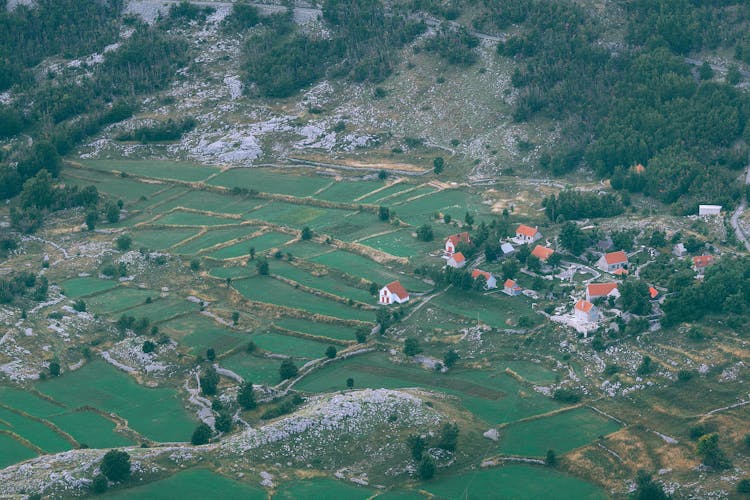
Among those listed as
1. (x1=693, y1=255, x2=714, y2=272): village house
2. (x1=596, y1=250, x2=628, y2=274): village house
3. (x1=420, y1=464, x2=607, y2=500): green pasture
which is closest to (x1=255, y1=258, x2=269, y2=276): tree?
(x1=596, y1=250, x2=628, y2=274): village house

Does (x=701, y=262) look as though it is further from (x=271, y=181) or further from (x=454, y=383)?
(x=271, y=181)

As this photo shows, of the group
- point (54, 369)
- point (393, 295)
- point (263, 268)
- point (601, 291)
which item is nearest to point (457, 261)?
point (393, 295)

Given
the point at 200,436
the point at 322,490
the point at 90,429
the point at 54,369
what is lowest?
the point at 90,429

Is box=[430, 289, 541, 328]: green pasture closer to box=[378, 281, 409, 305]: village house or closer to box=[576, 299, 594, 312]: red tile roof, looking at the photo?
box=[378, 281, 409, 305]: village house

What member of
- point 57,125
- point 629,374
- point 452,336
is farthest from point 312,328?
point 57,125

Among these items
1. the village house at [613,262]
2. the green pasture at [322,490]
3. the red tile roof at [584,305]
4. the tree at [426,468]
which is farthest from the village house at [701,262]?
the green pasture at [322,490]

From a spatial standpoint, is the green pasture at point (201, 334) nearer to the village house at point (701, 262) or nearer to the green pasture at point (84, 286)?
the green pasture at point (84, 286)
